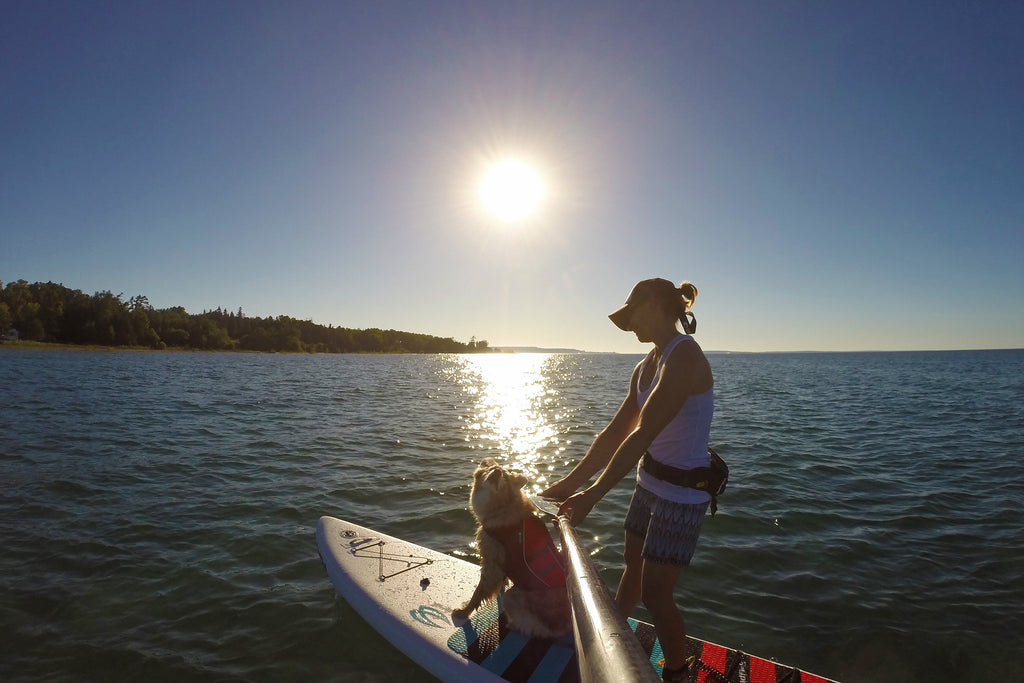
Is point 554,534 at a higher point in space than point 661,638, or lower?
higher

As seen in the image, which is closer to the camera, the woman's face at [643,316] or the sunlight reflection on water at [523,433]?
the woman's face at [643,316]

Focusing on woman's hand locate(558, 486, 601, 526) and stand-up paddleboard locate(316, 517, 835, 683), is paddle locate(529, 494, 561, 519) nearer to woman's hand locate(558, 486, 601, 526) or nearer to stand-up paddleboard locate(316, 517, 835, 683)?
woman's hand locate(558, 486, 601, 526)

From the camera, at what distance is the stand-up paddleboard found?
4129mm

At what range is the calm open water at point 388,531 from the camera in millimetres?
5027

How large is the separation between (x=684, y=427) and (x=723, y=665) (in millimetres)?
2687

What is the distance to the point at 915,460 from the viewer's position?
13.3m

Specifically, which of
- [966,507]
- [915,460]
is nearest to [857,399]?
[915,460]

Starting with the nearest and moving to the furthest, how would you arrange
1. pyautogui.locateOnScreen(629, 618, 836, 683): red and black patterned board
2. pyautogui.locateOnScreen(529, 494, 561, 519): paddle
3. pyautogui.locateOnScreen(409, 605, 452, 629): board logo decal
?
pyautogui.locateOnScreen(529, 494, 561, 519): paddle → pyautogui.locateOnScreen(629, 618, 836, 683): red and black patterned board → pyautogui.locateOnScreen(409, 605, 452, 629): board logo decal

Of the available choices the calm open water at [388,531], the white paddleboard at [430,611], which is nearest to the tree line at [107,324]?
the calm open water at [388,531]

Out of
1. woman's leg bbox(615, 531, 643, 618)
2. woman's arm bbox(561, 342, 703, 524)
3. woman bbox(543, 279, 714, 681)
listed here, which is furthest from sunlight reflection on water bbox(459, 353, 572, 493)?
woman's arm bbox(561, 342, 703, 524)

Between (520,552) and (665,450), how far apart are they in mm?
1580

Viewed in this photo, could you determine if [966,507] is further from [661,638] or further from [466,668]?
[466,668]

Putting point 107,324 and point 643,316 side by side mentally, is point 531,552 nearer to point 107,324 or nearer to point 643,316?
point 643,316

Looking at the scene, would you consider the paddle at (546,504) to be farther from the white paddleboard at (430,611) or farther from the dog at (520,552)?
the white paddleboard at (430,611)
